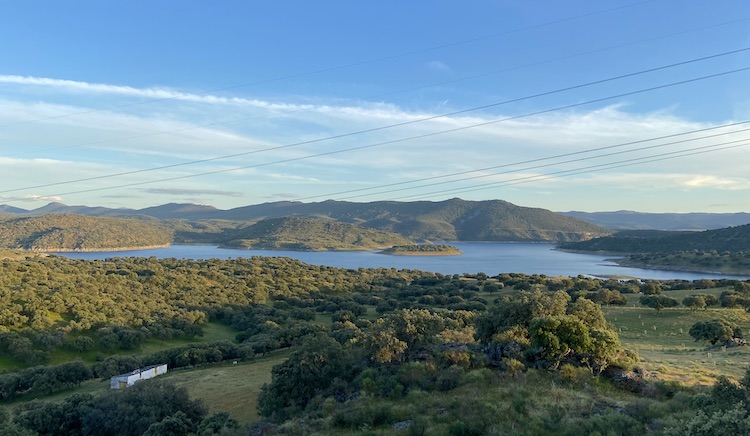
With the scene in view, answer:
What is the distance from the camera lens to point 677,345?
32.5 m

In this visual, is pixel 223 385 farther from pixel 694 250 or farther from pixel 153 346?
pixel 694 250

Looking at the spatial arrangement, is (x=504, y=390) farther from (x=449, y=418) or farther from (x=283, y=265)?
(x=283, y=265)

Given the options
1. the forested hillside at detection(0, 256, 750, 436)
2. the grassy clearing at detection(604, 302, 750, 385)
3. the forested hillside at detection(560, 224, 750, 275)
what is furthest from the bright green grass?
the forested hillside at detection(560, 224, 750, 275)

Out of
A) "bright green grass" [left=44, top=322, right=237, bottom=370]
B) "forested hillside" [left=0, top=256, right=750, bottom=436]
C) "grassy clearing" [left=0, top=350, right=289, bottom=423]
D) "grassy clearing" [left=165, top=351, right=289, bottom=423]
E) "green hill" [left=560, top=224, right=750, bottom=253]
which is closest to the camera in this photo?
"forested hillside" [left=0, top=256, right=750, bottom=436]

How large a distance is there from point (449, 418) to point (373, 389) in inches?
204

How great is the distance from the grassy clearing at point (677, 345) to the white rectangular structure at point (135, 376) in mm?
29192

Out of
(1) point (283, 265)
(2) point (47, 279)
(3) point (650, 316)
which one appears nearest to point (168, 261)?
(1) point (283, 265)

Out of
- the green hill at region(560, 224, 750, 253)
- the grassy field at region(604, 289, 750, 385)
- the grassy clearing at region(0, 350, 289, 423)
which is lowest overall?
the grassy clearing at region(0, 350, 289, 423)

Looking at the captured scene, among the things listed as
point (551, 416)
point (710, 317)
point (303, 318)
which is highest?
point (551, 416)

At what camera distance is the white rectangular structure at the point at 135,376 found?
30.7 meters

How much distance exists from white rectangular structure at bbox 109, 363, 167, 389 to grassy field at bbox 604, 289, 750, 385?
29323 millimetres

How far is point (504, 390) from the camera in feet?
50.7

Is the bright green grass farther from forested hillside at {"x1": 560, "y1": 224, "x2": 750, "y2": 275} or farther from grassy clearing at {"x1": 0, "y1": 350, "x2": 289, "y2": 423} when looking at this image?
forested hillside at {"x1": 560, "y1": 224, "x2": 750, "y2": 275}

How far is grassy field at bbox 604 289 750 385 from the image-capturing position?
1948 cm
